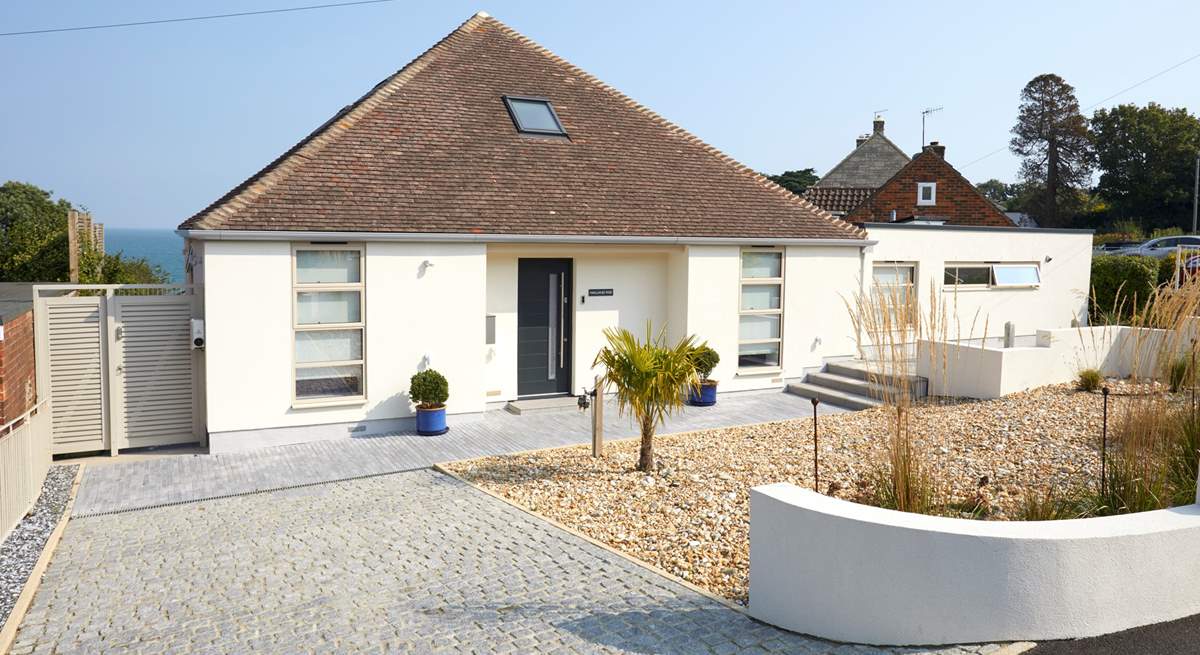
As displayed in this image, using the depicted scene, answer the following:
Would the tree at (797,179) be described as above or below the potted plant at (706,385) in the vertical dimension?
above

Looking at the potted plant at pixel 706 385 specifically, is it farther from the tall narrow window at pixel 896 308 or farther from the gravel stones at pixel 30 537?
the gravel stones at pixel 30 537

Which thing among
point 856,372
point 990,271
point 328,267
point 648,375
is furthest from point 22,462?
point 990,271

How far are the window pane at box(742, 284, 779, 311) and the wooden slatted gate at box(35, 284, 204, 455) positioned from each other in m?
9.21

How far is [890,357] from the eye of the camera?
22.9 feet

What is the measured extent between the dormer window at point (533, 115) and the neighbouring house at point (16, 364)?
8149 mm

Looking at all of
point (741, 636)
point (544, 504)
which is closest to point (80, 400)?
point (544, 504)

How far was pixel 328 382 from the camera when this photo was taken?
12.4 m

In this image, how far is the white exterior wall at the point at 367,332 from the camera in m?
11.6

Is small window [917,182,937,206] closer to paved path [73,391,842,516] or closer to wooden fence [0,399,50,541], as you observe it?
paved path [73,391,842,516]

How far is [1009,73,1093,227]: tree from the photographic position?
184 ft

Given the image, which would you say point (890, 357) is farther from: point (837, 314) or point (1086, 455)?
point (837, 314)

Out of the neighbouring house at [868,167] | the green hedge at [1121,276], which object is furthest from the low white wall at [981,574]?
the neighbouring house at [868,167]

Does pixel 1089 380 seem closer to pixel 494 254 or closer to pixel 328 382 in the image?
pixel 494 254

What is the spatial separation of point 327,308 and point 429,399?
1.93m
